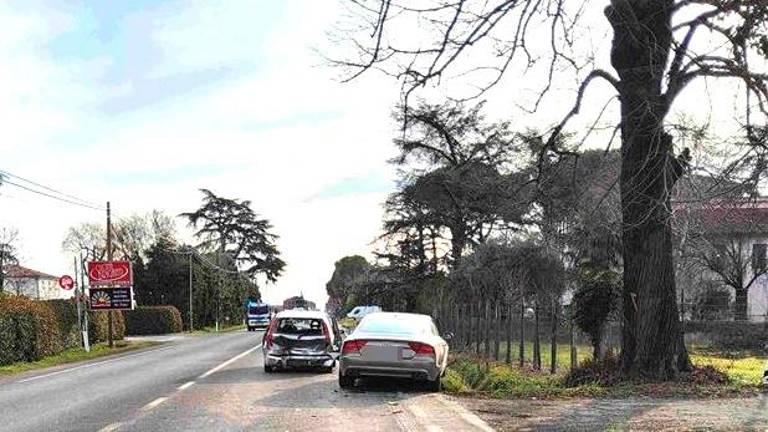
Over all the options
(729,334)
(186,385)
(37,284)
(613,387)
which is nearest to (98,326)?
(186,385)

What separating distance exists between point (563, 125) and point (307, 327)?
823 centimetres

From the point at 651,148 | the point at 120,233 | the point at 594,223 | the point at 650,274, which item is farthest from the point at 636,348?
the point at 120,233

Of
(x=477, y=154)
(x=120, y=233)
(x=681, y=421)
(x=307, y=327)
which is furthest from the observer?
(x=120, y=233)

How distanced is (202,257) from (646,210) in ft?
242

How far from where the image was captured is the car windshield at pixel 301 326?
→ 733 inches

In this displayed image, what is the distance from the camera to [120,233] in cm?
8844

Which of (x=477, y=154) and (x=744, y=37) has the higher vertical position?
(x=477, y=154)

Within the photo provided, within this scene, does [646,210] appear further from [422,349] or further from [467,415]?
[467,415]

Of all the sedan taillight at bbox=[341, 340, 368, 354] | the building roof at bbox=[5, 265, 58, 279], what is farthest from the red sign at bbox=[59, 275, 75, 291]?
the building roof at bbox=[5, 265, 58, 279]

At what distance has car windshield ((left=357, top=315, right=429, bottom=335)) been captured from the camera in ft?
46.4

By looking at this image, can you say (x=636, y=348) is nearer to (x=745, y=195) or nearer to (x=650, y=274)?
(x=650, y=274)

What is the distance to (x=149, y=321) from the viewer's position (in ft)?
210

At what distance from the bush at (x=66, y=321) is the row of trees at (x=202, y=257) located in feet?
114

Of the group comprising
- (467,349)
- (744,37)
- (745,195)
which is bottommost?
(467,349)
